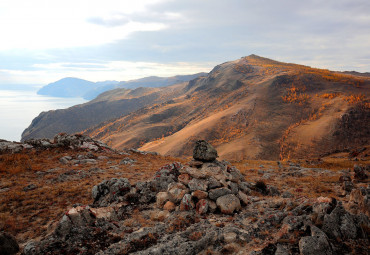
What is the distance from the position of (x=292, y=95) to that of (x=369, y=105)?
55.8m

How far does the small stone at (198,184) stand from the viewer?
53.1 ft

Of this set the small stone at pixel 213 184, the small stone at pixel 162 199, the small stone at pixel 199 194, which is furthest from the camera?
the small stone at pixel 213 184

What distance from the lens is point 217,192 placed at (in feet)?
51.4

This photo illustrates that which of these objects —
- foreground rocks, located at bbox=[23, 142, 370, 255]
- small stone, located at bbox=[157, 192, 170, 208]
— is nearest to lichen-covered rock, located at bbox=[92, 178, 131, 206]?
foreground rocks, located at bbox=[23, 142, 370, 255]

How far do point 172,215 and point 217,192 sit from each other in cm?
416

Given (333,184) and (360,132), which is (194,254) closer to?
(333,184)

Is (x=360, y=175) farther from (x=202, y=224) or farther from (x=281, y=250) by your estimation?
(x=202, y=224)

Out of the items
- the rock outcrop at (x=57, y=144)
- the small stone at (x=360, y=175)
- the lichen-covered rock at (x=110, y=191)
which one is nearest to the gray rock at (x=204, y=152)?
the lichen-covered rock at (x=110, y=191)

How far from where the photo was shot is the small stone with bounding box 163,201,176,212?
49.5ft

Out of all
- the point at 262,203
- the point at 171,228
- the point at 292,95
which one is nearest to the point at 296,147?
the point at 292,95

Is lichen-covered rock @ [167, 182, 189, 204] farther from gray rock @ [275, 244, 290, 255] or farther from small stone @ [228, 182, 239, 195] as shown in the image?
gray rock @ [275, 244, 290, 255]

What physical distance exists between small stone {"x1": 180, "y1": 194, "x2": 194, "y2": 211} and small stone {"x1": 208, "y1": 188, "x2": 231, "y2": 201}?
1.77m

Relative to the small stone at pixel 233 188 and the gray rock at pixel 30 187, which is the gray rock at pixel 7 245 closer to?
the gray rock at pixel 30 187

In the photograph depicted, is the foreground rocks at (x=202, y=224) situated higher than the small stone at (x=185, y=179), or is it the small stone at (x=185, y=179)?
the small stone at (x=185, y=179)
